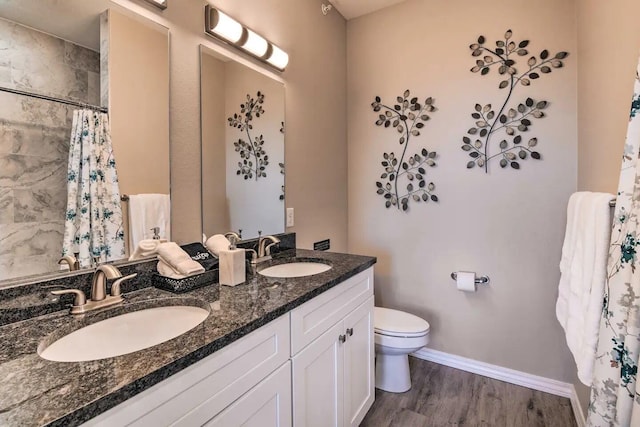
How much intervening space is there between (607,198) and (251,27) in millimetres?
1815

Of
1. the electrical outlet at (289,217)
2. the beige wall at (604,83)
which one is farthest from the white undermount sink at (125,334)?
the beige wall at (604,83)

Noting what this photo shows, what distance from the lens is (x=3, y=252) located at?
0.91 m

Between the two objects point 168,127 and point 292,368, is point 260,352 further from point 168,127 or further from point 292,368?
point 168,127

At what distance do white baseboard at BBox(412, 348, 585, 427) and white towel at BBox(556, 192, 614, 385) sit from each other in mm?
938

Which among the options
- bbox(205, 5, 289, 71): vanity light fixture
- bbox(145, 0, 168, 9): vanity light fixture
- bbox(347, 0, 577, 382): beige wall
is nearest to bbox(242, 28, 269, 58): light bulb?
bbox(205, 5, 289, 71): vanity light fixture

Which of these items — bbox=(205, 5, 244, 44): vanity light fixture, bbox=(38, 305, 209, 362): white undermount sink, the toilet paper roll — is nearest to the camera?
bbox=(38, 305, 209, 362): white undermount sink

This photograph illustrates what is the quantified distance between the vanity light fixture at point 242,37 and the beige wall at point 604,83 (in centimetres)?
155

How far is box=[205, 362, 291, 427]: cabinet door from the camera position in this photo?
2.75 ft

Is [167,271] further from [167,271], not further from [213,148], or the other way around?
[213,148]

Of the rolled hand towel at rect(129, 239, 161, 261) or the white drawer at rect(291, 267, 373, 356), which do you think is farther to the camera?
the rolled hand towel at rect(129, 239, 161, 261)

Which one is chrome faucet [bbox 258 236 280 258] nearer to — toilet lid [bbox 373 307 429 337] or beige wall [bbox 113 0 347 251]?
beige wall [bbox 113 0 347 251]

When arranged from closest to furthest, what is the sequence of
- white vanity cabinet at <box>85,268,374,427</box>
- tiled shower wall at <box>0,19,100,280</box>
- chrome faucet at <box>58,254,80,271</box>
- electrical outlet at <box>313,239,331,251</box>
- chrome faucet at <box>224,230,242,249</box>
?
white vanity cabinet at <box>85,268,374,427</box> → tiled shower wall at <box>0,19,100,280</box> → chrome faucet at <box>58,254,80,271</box> → chrome faucet at <box>224,230,242,249</box> → electrical outlet at <box>313,239,331,251</box>

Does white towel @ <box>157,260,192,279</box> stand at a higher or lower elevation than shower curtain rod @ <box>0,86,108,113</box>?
lower

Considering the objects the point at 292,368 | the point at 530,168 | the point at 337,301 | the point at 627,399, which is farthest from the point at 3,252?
the point at 530,168
